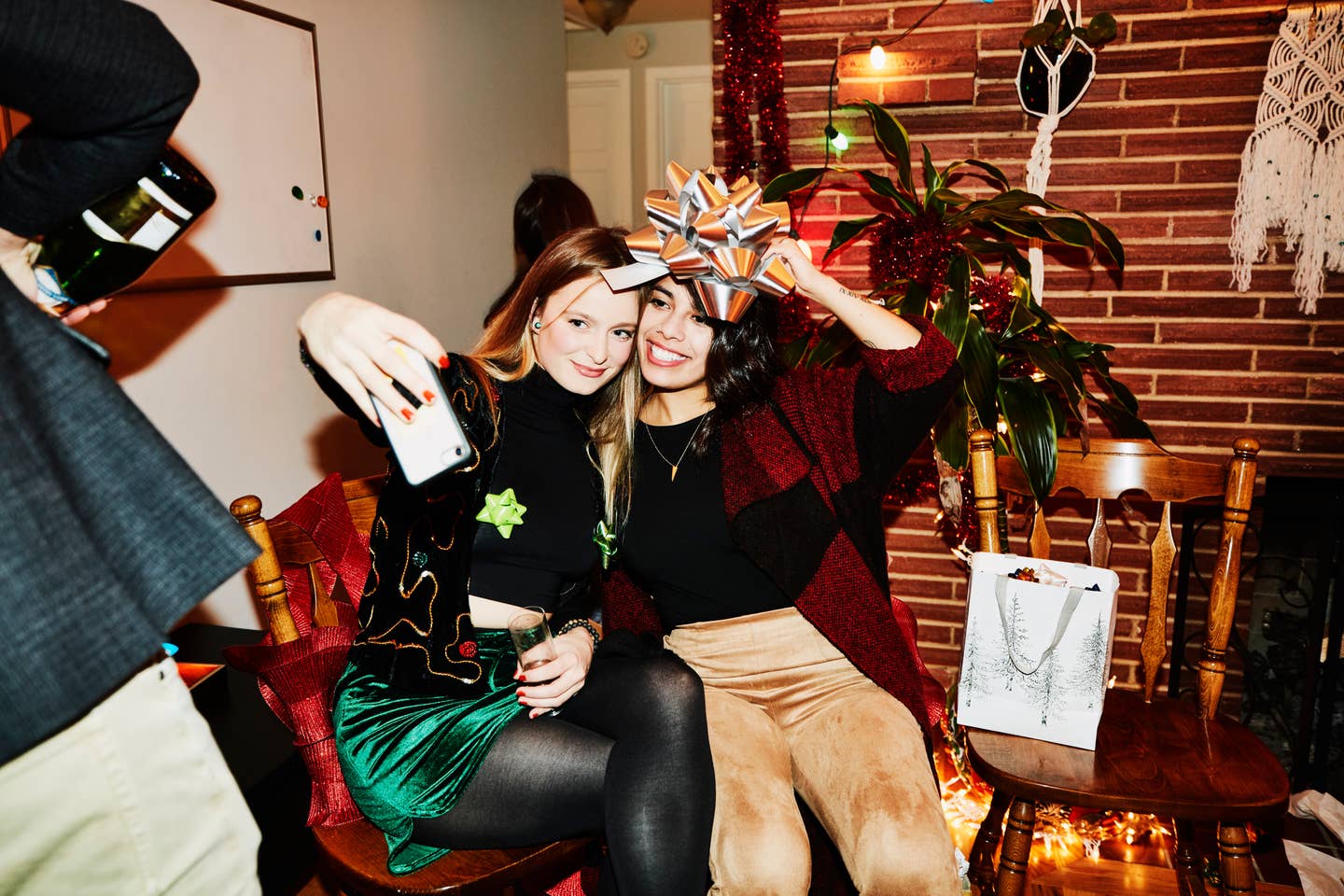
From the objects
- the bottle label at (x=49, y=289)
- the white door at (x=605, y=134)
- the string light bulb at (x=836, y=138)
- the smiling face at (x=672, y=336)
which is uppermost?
the white door at (x=605, y=134)

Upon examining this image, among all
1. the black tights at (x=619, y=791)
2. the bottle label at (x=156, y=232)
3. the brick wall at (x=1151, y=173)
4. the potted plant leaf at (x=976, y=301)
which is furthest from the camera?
the brick wall at (x=1151, y=173)

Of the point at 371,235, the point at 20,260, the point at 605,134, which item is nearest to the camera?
the point at 20,260

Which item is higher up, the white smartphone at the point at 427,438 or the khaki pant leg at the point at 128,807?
the white smartphone at the point at 427,438

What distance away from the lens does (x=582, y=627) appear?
1558 mm

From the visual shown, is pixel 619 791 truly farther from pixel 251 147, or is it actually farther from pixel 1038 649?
pixel 251 147

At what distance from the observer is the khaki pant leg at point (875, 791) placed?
1.28 metres

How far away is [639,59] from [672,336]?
5.23 m

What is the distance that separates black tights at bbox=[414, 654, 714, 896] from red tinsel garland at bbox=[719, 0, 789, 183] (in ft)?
5.15

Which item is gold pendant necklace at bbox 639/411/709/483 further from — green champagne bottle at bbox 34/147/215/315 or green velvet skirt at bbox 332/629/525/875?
green champagne bottle at bbox 34/147/215/315

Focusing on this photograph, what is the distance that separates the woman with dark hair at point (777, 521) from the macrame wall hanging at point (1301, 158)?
1261mm

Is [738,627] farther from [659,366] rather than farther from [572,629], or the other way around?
[659,366]

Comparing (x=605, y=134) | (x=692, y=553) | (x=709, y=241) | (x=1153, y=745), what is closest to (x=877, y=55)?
(x=709, y=241)

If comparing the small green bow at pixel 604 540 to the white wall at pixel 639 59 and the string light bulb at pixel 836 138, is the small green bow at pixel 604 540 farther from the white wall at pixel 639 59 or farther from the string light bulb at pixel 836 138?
the white wall at pixel 639 59

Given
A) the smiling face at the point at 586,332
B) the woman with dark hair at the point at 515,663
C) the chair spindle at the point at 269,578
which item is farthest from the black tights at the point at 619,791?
the smiling face at the point at 586,332
